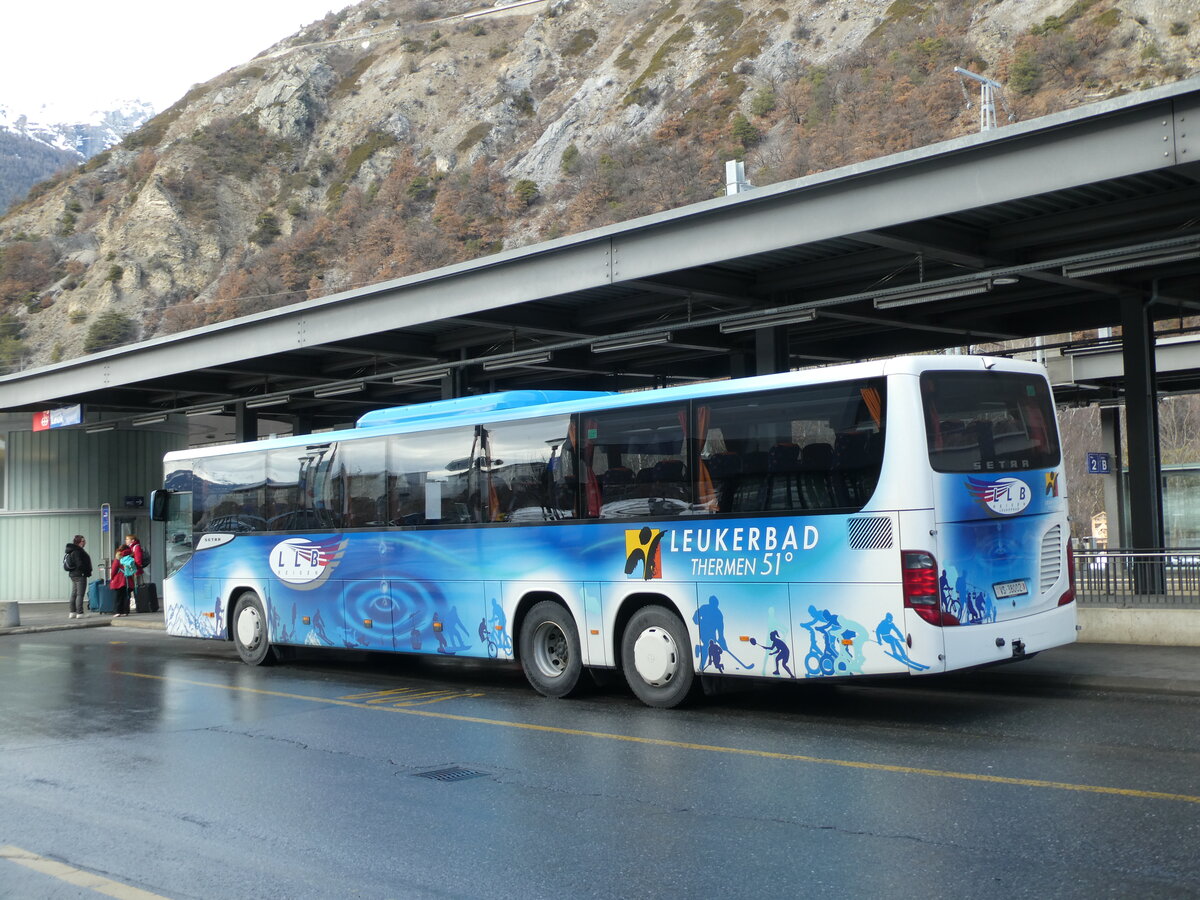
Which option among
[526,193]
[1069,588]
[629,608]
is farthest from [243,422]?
[526,193]

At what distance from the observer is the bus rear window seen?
10273mm

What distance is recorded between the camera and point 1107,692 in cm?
1170

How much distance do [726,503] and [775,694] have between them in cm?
255

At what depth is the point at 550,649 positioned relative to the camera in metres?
13.1

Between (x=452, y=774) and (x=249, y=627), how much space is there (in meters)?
9.28

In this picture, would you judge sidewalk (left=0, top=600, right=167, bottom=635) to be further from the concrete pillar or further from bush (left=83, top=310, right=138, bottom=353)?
bush (left=83, top=310, right=138, bottom=353)

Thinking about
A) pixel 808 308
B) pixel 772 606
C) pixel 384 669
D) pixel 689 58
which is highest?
pixel 689 58

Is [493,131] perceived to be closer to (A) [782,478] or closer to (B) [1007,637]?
(A) [782,478]

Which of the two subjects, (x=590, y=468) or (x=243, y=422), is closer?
(x=590, y=468)

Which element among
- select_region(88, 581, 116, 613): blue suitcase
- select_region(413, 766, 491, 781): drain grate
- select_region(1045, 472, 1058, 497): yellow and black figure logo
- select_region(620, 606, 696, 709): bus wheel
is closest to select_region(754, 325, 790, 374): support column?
select_region(620, 606, 696, 709): bus wheel

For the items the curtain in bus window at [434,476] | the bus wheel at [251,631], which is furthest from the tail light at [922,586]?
the bus wheel at [251,631]

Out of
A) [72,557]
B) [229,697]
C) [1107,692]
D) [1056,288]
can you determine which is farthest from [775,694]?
[72,557]

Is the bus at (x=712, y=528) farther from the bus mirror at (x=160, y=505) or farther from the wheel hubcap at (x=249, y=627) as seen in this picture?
the bus mirror at (x=160, y=505)

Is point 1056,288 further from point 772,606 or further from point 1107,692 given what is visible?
point 772,606
